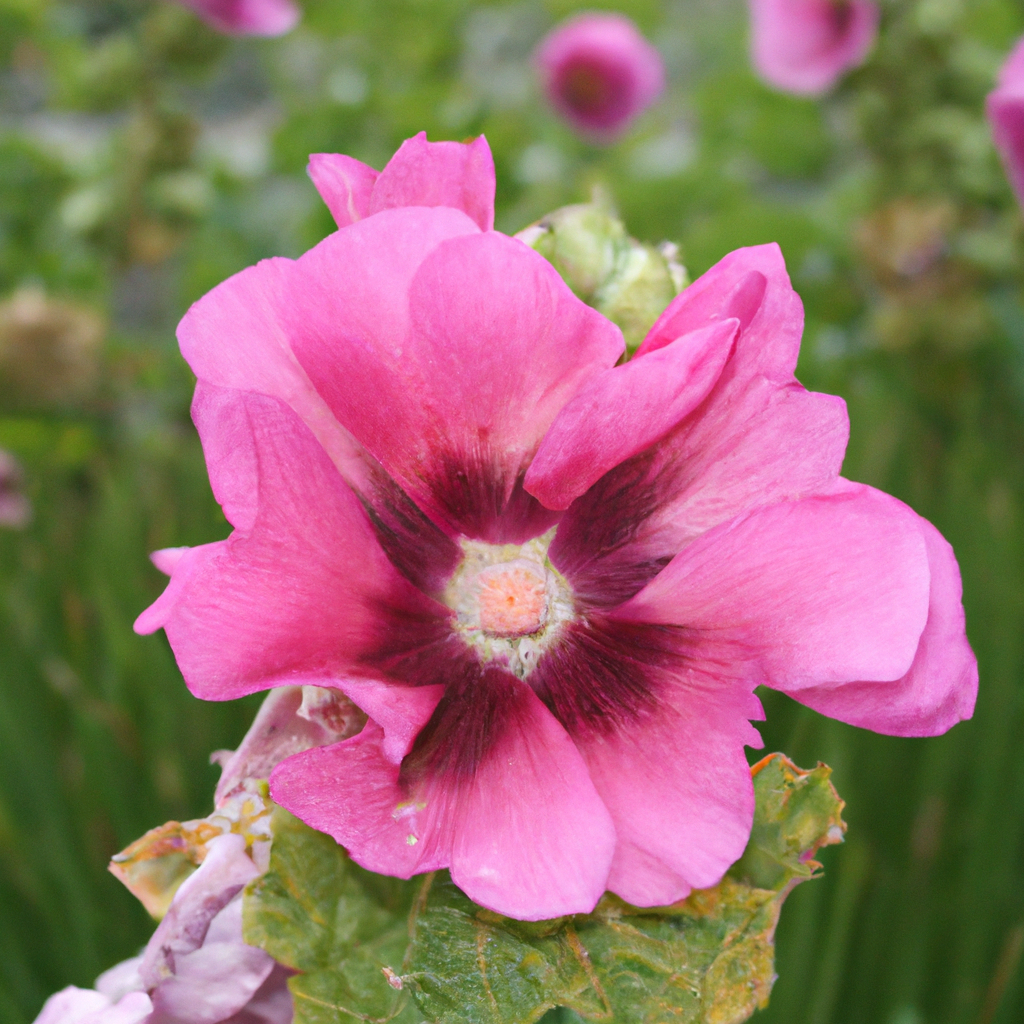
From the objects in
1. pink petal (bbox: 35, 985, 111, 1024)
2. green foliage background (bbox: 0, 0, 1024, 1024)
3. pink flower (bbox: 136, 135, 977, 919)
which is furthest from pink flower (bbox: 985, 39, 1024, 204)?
pink petal (bbox: 35, 985, 111, 1024)

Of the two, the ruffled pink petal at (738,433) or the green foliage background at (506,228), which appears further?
the green foliage background at (506,228)

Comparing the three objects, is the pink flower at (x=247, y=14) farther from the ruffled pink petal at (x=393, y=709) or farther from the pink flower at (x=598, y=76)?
the ruffled pink petal at (x=393, y=709)

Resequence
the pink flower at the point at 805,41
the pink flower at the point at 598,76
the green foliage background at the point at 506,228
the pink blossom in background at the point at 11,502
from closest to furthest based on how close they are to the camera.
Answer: the green foliage background at the point at 506,228 < the pink blossom in background at the point at 11,502 < the pink flower at the point at 805,41 < the pink flower at the point at 598,76

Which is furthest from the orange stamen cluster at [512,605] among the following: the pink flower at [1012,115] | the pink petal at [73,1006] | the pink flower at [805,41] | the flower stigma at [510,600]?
the pink flower at [805,41]

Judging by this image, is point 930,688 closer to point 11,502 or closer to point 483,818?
point 483,818

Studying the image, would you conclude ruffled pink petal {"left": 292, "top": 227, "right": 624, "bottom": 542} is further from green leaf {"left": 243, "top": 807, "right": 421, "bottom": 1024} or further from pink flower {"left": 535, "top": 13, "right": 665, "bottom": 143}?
pink flower {"left": 535, "top": 13, "right": 665, "bottom": 143}

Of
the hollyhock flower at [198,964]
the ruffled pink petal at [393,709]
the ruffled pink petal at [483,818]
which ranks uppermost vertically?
the ruffled pink petal at [393,709]
